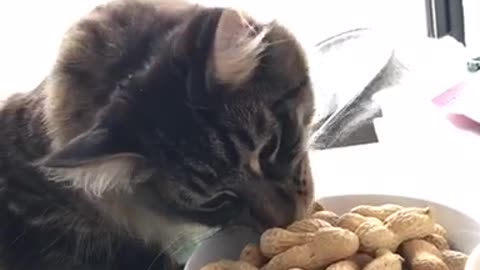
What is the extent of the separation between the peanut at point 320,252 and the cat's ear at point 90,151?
0.53 feet

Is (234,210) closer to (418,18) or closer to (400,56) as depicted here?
(400,56)

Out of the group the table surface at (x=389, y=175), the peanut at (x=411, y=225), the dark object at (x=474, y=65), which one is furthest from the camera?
the dark object at (x=474, y=65)

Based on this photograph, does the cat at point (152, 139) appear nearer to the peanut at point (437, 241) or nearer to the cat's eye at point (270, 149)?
the cat's eye at point (270, 149)

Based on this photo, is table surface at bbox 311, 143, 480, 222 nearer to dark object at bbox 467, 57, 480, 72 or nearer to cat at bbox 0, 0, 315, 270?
cat at bbox 0, 0, 315, 270

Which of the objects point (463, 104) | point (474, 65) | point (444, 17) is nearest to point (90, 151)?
point (463, 104)

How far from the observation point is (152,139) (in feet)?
2.56

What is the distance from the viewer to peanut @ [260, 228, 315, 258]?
2.47ft

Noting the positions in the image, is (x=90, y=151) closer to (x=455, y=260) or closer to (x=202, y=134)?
(x=202, y=134)

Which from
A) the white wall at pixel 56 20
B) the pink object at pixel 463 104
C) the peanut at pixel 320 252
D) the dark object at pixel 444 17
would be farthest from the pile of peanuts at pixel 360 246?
the dark object at pixel 444 17

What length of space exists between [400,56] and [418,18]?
22.9 inches

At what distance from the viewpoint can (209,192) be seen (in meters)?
0.80

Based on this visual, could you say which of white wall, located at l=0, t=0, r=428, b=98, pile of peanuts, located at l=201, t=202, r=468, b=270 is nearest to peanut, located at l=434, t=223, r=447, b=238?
pile of peanuts, located at l=201, t=202, r=468, b=270

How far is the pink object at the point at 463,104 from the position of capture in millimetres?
1028

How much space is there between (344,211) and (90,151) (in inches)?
9.4
